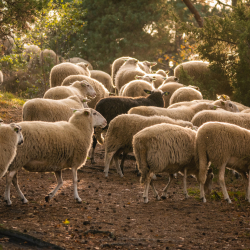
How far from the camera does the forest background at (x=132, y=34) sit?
37.8 ft

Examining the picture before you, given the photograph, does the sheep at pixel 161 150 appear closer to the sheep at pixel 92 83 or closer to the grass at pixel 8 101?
the sheep at pixel 92 83

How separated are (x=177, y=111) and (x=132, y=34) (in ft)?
51.9

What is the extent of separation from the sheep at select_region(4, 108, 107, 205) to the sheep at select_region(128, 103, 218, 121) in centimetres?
236

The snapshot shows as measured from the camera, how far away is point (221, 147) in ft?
19.5

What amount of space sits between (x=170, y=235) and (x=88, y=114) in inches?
105

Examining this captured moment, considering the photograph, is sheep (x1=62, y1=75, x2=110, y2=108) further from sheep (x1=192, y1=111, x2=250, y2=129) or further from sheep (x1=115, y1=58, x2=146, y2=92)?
sheep (x1=192, y1=111, x2=250, y2=129)

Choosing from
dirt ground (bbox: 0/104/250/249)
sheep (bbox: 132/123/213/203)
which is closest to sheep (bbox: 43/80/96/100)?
dirt ground (bbox: 0/104/250/249)

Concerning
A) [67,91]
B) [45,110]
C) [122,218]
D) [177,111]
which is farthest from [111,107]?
[122,218]

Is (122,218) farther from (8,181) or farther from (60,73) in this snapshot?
(60,73)

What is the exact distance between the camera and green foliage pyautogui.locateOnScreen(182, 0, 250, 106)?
11.9 meters

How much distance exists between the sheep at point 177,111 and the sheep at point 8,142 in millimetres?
3636

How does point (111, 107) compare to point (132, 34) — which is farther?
point (132, 34)

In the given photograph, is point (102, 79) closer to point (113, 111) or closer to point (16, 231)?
point (113, 111)

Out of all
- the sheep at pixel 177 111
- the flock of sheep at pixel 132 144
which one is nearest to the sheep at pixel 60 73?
the flock of sheep at pixel 132 144
